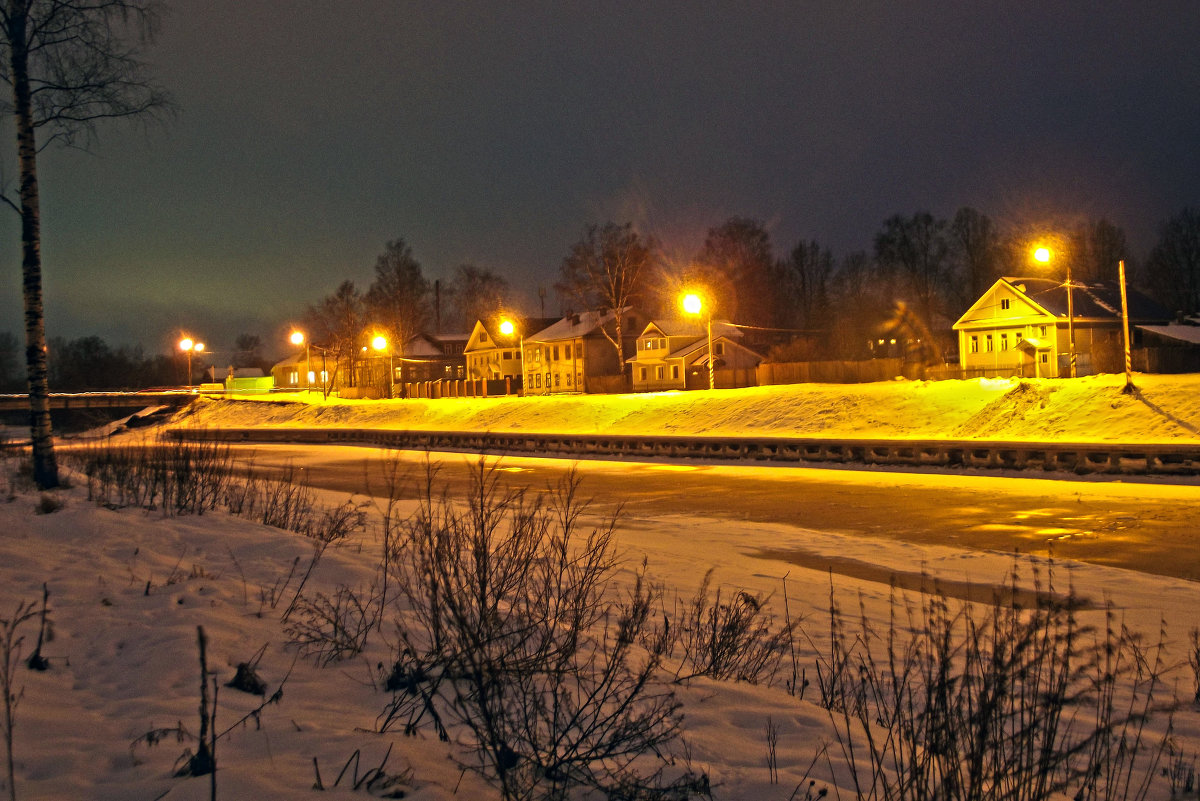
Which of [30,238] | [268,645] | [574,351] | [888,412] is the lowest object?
[268,645]

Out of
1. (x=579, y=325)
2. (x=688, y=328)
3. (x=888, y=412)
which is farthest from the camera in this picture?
(x=579, y=325)

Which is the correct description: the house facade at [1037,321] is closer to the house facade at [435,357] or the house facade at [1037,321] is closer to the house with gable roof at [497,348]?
the house with gable roof at [497,348]

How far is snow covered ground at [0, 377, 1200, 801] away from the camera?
155 inches

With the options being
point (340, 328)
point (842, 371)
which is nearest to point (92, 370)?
point (340, 328)

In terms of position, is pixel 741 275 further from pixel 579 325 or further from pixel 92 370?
pixel 92 370

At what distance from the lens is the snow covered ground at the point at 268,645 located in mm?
3926

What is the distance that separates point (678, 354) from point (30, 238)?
62468 millimetres

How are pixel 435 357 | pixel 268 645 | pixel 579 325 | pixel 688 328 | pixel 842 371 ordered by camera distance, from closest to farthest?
pixel 268 645
pixel 842 371
pixel 688 328
pixel 579 325
pixel 435 357

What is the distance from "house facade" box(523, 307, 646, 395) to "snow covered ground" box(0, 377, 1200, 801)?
65.9m

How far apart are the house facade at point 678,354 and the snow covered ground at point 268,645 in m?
55.4

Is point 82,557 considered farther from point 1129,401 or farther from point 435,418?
point 435,418

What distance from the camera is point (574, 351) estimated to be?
83.8m

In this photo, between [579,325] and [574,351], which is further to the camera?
[579,325]

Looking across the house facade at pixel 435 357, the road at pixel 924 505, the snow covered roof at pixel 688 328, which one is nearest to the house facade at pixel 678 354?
the snow covered roof at pixel 688 328
